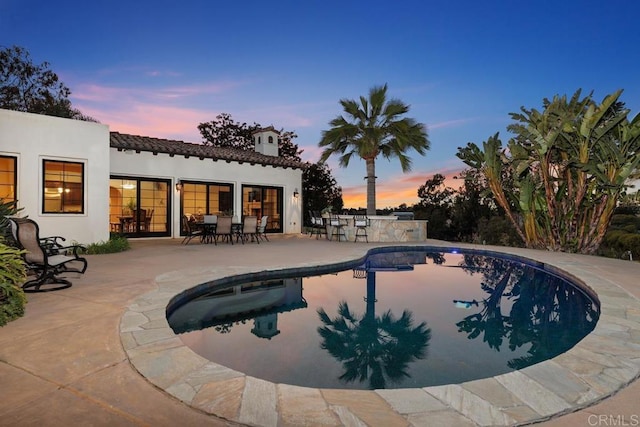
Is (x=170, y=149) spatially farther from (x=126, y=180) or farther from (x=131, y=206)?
(x=131, y=206)

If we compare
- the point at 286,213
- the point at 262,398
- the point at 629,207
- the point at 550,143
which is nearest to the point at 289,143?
the point at 286,213

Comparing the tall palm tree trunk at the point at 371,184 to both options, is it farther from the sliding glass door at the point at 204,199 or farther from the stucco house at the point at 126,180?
the sliding glass door at the point at 204,199

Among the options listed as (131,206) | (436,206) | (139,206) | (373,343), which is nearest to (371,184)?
(436,206)

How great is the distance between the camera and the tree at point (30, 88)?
21.0 meters

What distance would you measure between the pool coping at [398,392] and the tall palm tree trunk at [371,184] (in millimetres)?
11714

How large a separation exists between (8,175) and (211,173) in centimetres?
634

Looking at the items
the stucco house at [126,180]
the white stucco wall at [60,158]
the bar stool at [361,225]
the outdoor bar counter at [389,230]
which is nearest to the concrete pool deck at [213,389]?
the stucco house at [126,180]

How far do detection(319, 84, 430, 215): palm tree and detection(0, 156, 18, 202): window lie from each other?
10.2 metres

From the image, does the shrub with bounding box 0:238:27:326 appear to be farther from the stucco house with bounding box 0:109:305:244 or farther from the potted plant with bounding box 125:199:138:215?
the potted plant with bounding box 125:199:138:215

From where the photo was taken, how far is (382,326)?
15.4 feet

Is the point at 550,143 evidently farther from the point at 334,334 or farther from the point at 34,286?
the point at 34,286

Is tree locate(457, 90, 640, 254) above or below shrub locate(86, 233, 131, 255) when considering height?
above

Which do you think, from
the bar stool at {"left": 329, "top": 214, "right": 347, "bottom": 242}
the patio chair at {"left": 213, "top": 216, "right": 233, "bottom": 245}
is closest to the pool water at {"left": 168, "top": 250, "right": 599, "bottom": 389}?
the patio chair at {"left": 213, "top": 216, "right": 233, "bottom": 245}

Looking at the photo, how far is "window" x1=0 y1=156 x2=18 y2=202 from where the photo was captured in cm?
916
